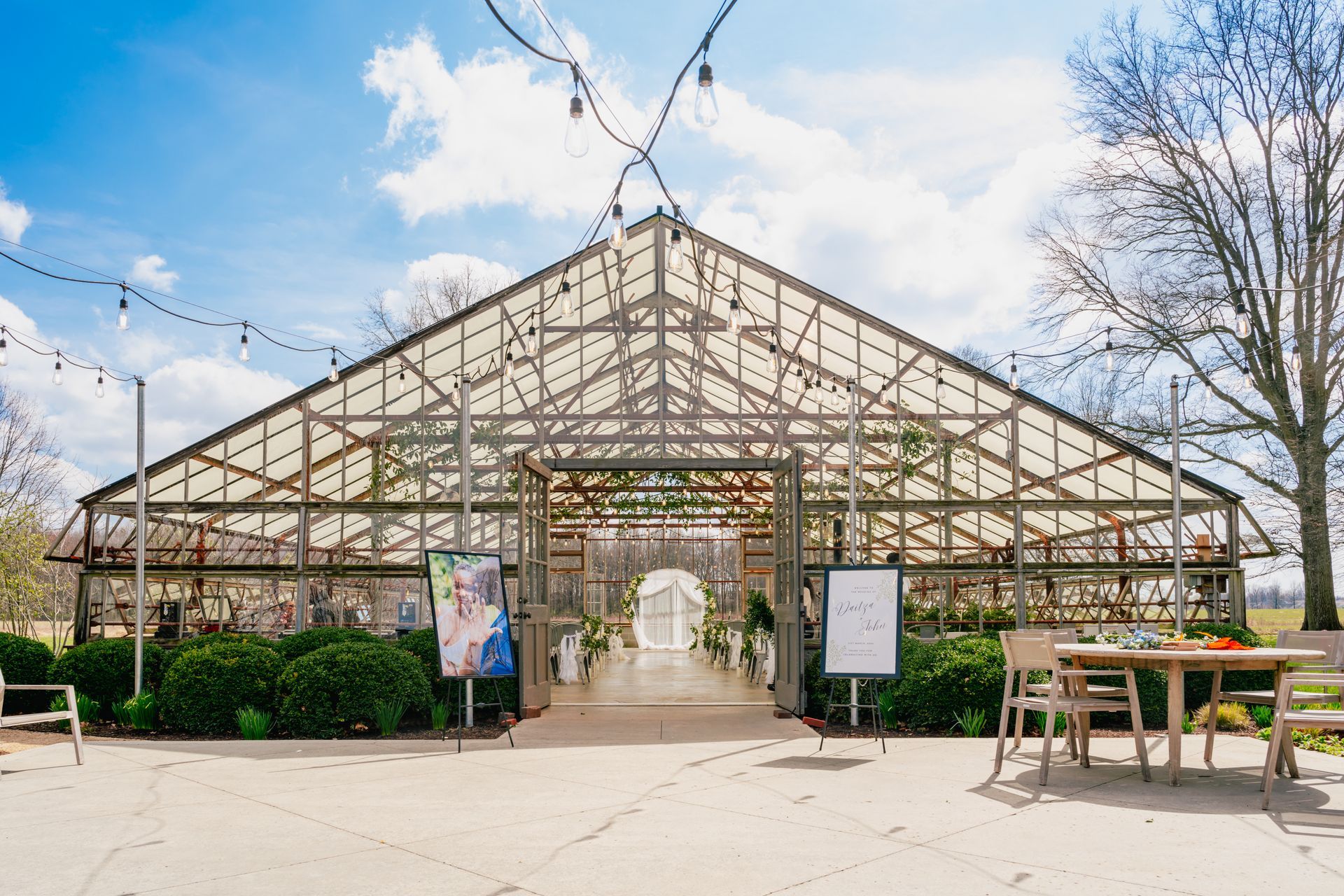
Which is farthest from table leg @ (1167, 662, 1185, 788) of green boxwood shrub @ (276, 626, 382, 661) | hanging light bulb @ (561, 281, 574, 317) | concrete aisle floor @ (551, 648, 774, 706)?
green boxwood shrub @ (276, 626, 382, 661)

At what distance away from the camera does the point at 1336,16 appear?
1334cm

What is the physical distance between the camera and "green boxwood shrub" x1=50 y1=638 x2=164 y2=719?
963 cm

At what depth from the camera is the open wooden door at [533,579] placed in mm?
9664

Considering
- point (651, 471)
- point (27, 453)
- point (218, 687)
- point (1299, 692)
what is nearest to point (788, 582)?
point (651, 471)

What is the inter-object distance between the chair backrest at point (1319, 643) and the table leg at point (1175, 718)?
1376 millimetres

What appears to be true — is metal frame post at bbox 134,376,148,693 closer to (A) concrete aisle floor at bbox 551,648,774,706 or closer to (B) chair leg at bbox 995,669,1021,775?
(A) concrete aisle floor at bbox 551,648,774,706

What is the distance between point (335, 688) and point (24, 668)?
3851 mm

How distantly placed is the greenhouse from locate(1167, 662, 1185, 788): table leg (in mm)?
4522

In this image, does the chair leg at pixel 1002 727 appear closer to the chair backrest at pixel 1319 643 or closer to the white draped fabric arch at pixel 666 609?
the chair backrest at pixel 1319 643

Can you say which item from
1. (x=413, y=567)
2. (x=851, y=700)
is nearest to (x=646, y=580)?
(x=413, y=567)

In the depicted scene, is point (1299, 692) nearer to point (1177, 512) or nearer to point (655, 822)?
point (1177, 512)

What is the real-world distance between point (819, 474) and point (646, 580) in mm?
9740

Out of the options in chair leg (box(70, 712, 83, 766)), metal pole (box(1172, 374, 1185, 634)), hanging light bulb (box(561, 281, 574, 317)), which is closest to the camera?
chair leg (box(70, 712, 83, 766))

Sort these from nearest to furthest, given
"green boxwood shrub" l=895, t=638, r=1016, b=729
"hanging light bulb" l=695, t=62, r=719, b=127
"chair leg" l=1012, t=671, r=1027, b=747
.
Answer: "hanging light bulb" l=695, t=62, r=719, b=127 < "chair leg" l=1012, t=671, r=1027, b=747 < "green boxwood shrub" l=895, t=638, r=1016, b=729
